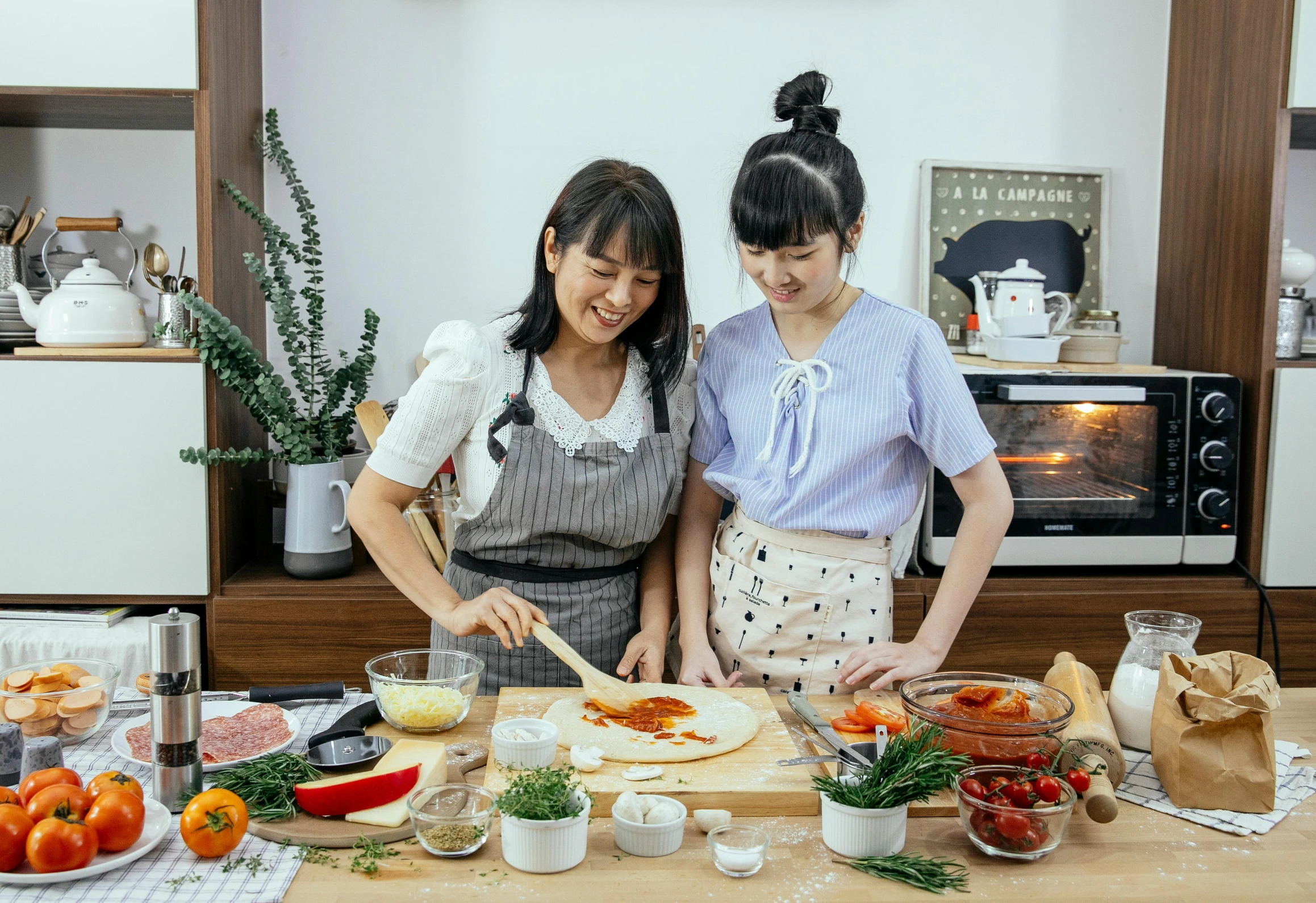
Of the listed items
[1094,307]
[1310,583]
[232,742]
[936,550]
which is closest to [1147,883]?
[232,742]

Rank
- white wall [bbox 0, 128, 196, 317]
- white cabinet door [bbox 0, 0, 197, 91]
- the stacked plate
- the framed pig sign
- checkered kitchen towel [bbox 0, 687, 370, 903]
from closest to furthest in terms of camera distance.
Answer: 1. checkered kitchen towel [bbox 0, 687, 370, 903]
2. white cabinet door [bbox 0, 0, 197, 91]
3. the stacked plate
4. white wall [bbox 0, 128, 196, 317]
5. the framed pig sign

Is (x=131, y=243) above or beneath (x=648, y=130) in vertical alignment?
beneath

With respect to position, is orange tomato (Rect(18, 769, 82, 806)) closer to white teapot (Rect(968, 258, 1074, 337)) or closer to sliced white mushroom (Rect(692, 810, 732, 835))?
sliced white mushroom (Rect(692, 810, 732, 835))

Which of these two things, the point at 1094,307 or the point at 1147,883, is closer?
the point at 1147,883

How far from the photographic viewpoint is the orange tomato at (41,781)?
1040mm

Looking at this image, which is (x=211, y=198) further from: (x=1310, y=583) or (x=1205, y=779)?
(x=1310, y=583)

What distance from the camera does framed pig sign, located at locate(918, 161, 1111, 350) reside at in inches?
109

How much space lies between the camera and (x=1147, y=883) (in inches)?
40.3

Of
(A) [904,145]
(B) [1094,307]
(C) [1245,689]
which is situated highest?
(A) [904,145]

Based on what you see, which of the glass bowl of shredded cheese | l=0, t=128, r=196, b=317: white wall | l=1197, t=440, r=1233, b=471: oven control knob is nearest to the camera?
the glass bowl of shredded cheese

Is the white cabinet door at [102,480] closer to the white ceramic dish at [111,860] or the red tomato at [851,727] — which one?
the white ceramic dish at [111,860]

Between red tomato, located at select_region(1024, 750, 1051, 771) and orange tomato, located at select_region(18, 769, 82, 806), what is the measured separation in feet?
3.24

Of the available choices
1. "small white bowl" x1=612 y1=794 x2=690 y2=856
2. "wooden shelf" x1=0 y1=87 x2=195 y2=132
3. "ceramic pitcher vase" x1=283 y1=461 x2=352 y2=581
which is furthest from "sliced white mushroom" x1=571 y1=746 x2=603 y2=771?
"wooden shelf" x1=0 y1=87 x2=195 y2=132

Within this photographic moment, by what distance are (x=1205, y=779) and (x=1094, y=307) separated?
193cm
